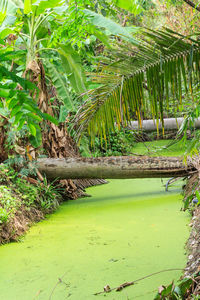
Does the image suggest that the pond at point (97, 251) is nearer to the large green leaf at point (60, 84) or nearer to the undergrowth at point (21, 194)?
the undergrowth at point (21, 194)

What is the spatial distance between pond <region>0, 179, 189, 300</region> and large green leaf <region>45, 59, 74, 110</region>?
127 cm

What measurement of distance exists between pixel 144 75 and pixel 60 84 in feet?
9.09

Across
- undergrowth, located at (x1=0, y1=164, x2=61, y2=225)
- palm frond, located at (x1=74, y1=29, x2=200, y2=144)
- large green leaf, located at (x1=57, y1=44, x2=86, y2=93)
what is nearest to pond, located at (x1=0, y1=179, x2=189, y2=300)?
undergrowth, located at (x1=0, y1=164, x2=61, y2=225)

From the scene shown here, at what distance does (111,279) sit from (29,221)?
5.94ft

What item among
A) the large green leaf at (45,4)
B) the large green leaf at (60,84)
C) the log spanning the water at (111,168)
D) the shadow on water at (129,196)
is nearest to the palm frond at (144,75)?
the large green leaf at (45,4)

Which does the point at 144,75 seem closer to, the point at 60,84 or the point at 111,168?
the point at 60,84

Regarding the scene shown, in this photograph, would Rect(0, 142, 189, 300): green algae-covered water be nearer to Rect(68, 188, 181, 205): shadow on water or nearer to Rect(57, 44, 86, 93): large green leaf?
Rect(68, 188, 181, 205): shadow on water

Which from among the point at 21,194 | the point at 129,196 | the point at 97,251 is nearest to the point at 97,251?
the point at 97,251

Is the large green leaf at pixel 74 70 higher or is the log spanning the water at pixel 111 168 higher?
the large green leaf at pixel 74 70

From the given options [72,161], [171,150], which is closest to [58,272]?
[72,161]

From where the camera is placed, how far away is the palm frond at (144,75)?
2.40 metres

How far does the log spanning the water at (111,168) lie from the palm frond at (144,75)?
251 cm

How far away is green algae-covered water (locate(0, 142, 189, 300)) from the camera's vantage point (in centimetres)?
260

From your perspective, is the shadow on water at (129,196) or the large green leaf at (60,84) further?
the shadow on water at (129,196)
